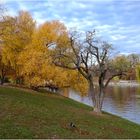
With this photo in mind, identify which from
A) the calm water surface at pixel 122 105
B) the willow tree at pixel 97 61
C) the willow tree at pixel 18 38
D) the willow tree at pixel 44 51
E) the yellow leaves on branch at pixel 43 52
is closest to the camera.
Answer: the willow tree at pixel 97 61

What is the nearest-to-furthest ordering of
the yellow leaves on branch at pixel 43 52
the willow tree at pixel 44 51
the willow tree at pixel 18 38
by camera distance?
1. the willow tree at pixel 18 38
2. the yellow leaves on branch at pixel 43 52
3. the willow tree at pixel 44 51

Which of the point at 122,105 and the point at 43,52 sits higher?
the point at 43,52

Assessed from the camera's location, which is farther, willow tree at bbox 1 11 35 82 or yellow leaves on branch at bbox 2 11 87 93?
yellow leaves on branch at bbox 2 11 87 93

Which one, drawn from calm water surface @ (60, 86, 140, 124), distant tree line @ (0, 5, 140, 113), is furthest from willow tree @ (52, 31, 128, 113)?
calm water surface @ (60, 86, 140, 124)

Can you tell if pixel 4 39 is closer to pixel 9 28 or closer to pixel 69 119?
pixel 9 28

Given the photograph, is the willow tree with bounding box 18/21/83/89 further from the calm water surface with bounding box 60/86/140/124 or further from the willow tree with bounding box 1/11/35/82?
the calm water surface with bounding box 60/86/140/124

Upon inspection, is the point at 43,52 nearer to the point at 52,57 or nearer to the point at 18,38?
the point at 18,38

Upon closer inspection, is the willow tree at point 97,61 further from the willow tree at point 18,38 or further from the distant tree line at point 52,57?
the willow tree at point 18,38

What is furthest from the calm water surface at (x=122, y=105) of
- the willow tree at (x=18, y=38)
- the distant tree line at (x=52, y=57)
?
the willow tree at (x=18, y=38)

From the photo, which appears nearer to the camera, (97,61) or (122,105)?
(97,61)

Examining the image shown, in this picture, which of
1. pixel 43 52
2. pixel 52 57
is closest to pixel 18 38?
pixel 43 52

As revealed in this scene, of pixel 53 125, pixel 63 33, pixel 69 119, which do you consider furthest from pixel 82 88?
pixel 53 125

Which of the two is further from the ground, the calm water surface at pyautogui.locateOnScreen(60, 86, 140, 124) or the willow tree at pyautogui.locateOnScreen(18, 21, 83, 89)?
the willow tree at pyautogui.locateOnScreen(18, 21, 83, 89)

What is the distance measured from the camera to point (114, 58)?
97.4 feet
